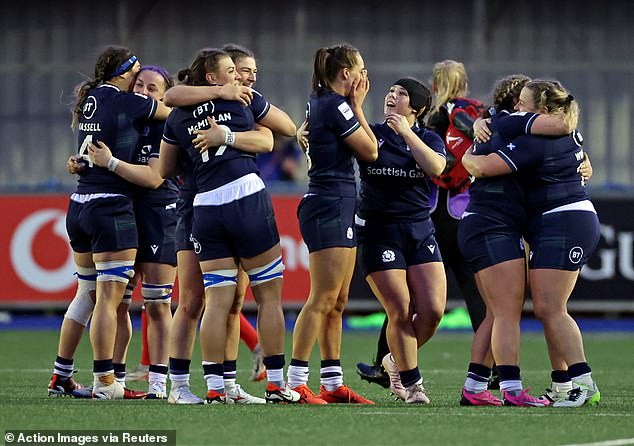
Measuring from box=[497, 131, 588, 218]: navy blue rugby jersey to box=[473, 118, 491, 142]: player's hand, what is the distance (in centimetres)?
22

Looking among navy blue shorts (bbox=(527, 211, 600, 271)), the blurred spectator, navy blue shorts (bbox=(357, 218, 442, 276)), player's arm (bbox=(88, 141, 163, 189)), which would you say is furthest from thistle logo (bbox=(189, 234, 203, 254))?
the blurred spectator

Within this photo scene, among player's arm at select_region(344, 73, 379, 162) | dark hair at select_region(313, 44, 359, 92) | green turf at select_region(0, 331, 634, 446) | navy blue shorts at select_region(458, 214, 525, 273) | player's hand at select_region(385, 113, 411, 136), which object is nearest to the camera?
green turf at select_region(0, 331, 634, 446)

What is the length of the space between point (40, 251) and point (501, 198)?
30.2 ft

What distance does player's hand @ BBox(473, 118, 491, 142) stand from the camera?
8.34m

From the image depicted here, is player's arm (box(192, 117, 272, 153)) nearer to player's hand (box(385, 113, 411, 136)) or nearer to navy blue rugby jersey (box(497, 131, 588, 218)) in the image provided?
player's hand (box(385, 113, 411, 136))

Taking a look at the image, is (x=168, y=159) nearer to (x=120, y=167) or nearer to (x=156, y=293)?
(x=120, y=167)

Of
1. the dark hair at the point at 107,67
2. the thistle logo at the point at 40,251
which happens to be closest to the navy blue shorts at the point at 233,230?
the dark hair at the point at 107,67

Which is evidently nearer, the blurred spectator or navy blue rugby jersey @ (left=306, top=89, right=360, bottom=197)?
navy blue rugby jersey @ (left=306, top=89, right=360, bottom=197)

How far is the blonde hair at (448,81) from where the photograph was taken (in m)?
10.0

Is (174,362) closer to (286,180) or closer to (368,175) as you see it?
(368,175)

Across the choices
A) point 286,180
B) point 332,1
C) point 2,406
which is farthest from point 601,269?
point 2,406

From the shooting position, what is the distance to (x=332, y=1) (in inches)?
869

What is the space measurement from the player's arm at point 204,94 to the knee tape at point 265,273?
3.15 ft

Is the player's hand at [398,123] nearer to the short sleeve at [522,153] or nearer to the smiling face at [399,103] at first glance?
the smiling face at [399,103]
